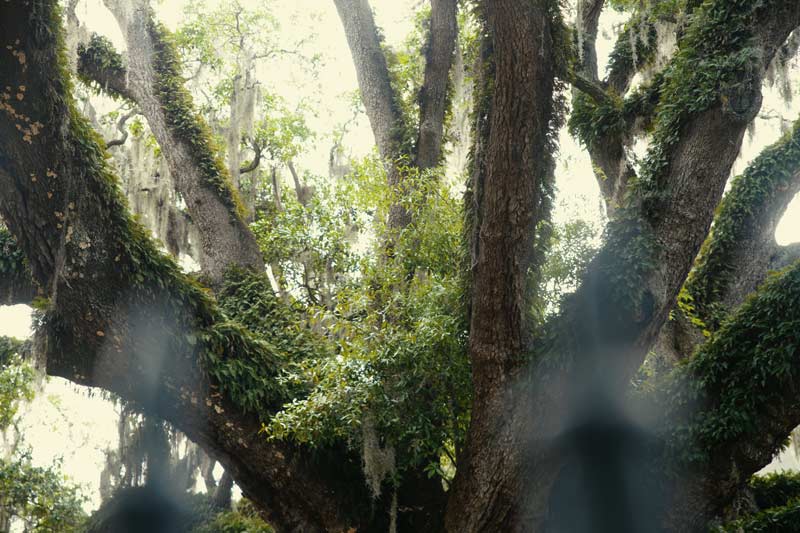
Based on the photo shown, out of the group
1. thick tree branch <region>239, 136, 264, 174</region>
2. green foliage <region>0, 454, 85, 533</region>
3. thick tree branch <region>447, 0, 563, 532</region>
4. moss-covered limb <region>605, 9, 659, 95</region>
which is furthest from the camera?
thick tree branch <region>239, 136, 264, 174</region>

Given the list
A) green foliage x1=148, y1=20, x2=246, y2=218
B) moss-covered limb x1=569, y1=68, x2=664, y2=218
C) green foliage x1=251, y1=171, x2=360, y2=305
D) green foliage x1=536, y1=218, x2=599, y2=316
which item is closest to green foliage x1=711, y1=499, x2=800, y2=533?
green foliage x1=536, y1=218, x2=599, y2=316

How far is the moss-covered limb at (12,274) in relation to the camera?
7270 millimetres

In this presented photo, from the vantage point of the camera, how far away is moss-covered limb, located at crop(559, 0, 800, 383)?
5515mm

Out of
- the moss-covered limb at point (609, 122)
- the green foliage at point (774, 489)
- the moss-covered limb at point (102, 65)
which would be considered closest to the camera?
the moss-covered limb at point (609, 122)

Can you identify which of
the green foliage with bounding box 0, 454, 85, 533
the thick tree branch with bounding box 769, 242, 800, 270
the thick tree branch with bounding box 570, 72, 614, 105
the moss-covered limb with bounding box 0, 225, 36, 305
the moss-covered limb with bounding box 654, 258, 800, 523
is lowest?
the moss-covered limb with bounding box 654, 258, 800, 523

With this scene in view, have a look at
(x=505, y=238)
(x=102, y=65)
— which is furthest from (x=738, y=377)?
(x=102, y=65)

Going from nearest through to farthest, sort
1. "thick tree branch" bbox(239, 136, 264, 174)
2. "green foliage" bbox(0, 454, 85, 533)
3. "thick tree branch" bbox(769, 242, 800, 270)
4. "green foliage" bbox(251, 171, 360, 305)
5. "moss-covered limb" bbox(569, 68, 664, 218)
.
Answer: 1. "moss-covered limb" bbox(569, 68, 664, 218)
2. "thick tree branch" bbox(769, 242, 800, 270)
3. "green foliage" bbox(251, 171, 360, 305)
4. "green foliage" bbox(0, 454, 85, 533)
5. "thick tree branch" bbox(239, 136, 264, 174)

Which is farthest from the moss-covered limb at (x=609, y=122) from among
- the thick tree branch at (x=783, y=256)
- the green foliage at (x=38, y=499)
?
the green foliage at (x=38, y=499)

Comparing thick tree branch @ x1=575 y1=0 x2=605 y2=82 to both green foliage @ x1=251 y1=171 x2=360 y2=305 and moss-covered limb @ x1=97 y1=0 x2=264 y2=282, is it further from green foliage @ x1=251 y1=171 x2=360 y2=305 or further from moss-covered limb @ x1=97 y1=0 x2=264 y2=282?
moss-covered limb @ x1=97 y1=0 x2=264 y2=282

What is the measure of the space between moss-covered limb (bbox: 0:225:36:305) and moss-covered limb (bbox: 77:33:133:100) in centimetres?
269

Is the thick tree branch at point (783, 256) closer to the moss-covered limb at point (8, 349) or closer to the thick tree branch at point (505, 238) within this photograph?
the thick tree branch at point (505, 238)

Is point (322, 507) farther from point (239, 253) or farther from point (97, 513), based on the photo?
point (97, 513)

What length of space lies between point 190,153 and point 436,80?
3134 millimetres

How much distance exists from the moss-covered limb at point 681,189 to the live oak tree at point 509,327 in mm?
17
